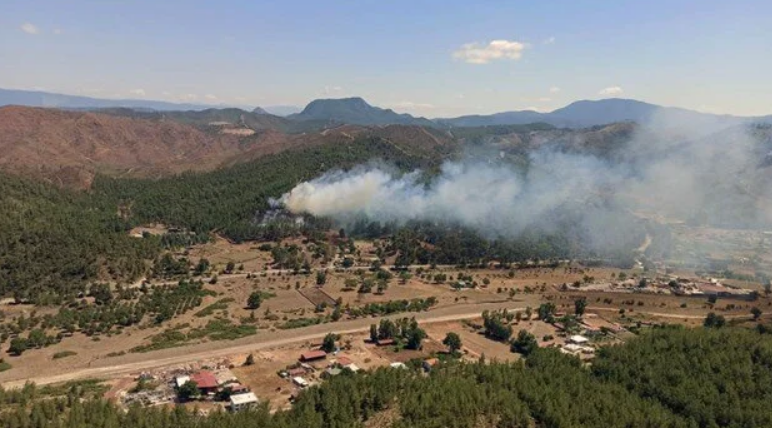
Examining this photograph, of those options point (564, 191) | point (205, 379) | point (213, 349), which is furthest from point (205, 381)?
point (564, 191)

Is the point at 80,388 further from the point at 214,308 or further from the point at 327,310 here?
the point at 327,310

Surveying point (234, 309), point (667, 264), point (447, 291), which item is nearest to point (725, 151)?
point (667, 264)

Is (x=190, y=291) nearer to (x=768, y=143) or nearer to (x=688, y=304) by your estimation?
(x=688, y=304)

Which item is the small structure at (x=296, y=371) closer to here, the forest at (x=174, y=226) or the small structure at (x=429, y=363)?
the small structure at (x=429, y=363)

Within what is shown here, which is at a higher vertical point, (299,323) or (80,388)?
(80,388)

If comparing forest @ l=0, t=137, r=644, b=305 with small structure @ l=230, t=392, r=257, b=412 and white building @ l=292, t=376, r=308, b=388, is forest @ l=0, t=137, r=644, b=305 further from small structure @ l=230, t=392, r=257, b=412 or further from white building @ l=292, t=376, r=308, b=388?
small structure @ l=230, t=392, r=257, b=412

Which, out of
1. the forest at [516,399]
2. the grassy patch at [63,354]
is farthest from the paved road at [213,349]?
the forest at [516,399]
